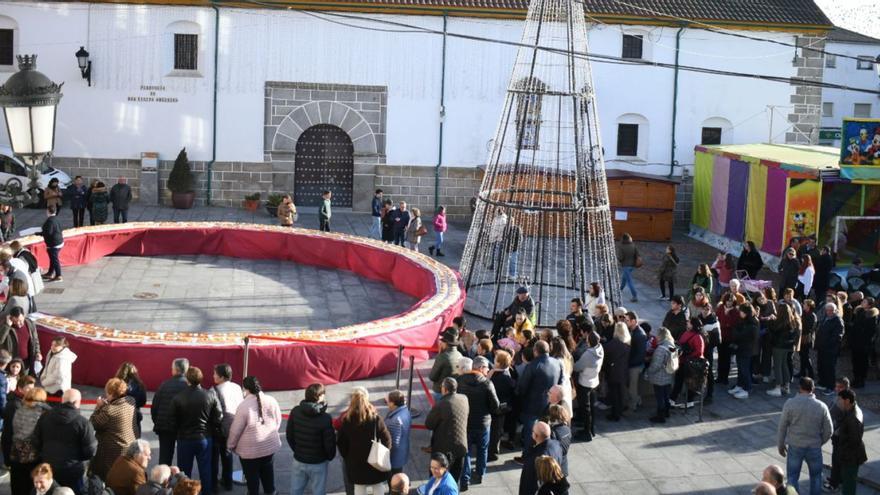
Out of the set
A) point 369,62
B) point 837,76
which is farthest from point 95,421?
point 837,76

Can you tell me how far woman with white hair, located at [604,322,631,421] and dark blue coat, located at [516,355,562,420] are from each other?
66.8 inches

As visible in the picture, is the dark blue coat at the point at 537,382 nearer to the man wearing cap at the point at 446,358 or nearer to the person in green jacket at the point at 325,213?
the man wearing cap at the point at 446,358

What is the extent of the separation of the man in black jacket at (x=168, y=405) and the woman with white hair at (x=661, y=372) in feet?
19.9

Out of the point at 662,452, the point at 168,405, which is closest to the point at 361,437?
the point at 168,405

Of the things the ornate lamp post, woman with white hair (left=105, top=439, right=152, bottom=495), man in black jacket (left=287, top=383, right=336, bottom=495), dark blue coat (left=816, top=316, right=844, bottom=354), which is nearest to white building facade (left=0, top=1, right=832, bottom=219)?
dark blue coat (left=816, top=316, right=844, bottom=354)

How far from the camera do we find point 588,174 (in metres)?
20.0

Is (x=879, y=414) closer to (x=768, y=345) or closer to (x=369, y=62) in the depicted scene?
(x=768, y=345)

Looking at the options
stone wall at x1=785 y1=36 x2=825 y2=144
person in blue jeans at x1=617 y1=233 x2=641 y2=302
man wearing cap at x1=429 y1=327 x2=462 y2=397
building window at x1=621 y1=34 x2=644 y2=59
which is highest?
building window at x1=621 y1=34 x2=644 y2=59

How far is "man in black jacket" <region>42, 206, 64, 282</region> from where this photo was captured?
776 inches

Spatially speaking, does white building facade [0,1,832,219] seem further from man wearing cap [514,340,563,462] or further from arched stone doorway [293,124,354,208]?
man wearing cap [514,340,563,462]

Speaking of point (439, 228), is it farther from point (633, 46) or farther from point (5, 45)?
point (5, 45)

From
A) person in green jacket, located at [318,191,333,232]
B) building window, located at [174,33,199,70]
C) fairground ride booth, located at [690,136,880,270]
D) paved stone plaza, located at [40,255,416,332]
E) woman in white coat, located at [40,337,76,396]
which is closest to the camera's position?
woman in white coat, located at [40,337,76,396]

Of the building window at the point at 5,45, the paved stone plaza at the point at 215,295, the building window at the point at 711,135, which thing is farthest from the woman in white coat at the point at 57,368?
the building window at the point at 711,135

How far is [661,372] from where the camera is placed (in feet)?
46.6
